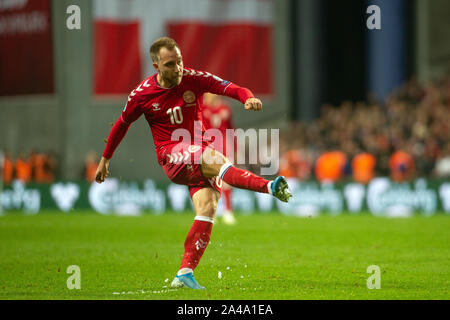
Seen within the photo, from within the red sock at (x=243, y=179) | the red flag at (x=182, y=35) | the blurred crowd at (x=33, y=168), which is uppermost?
the red flag at (x=182, y=35)

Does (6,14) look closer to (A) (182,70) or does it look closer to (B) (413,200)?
(B) (413,200)

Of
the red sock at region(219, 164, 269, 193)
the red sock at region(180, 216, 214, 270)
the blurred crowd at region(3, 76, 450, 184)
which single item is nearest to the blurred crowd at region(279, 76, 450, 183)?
the blurred crowd at region(3, 76, 450, 184)

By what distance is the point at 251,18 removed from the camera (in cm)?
2764

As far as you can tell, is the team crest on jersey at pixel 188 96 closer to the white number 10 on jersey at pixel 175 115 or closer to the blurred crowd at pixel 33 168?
the white number 10 on jersey at pixel 175 115

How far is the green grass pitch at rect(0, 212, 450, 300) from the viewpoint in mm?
7434

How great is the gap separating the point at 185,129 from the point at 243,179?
818 mm

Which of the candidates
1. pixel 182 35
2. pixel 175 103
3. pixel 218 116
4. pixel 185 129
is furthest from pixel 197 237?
pixel 182 35

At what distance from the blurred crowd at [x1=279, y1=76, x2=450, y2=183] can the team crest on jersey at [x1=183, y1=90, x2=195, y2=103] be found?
1223 cm

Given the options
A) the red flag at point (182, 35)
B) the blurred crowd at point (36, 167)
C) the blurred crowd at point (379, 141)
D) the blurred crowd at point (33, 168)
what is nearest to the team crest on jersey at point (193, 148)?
the blurred crowd at point (379, 141)

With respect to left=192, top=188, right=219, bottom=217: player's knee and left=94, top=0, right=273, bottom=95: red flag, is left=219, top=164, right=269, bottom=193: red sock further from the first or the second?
Result: left=94, top=0, right=273, bottom=95: red flag

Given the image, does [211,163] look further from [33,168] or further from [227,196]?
[33,168]

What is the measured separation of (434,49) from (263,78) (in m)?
5.92

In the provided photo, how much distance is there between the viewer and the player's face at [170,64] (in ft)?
24.0
